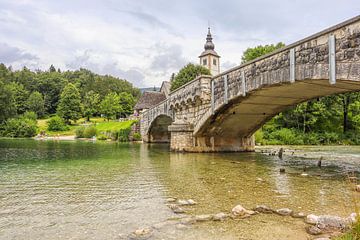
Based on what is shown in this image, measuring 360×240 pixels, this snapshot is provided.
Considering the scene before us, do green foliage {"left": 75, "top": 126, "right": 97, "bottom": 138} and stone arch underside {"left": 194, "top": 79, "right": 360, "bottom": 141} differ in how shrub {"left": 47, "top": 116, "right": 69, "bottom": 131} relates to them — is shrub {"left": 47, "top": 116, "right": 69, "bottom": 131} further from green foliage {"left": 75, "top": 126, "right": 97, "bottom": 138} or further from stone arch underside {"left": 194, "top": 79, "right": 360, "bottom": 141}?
stone arch underside {"left": 194, "top": 79, "right": 360, "bottom": 141}

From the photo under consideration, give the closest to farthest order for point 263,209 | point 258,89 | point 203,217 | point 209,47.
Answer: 1. point 203,217
2. point 263,209
3. point 258,89
4. point 209,47

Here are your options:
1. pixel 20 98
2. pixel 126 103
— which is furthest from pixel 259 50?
pixel 20 98

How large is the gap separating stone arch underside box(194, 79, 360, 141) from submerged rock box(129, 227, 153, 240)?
310 inches

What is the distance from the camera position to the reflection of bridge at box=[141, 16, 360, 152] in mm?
8597

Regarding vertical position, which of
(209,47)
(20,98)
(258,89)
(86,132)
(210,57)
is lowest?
(86,132)

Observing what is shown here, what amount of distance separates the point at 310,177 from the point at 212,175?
311 cm

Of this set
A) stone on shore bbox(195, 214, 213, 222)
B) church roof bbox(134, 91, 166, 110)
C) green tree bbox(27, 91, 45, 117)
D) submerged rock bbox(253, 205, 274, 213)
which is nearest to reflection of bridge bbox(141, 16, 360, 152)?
submerged rock bbox(253, 205, 274, 213)

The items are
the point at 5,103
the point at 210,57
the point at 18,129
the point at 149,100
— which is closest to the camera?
the point at 5,103

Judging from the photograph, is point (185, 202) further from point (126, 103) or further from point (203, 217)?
point (126, 103)

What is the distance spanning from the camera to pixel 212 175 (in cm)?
1049

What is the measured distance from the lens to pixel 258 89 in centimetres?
1256

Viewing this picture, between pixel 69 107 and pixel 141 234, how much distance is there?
234ft

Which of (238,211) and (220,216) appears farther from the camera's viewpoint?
(238,211)

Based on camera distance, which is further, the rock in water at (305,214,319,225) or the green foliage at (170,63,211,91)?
the green foliage at (170,63,211,91)
